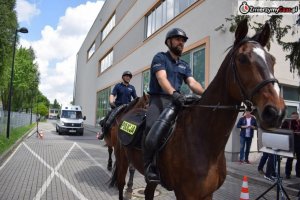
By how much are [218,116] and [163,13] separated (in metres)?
19.8

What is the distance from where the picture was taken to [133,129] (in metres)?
4.69

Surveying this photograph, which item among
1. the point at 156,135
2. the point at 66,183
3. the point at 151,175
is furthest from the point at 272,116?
the point at 66,183

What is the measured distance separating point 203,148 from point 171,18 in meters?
18.0

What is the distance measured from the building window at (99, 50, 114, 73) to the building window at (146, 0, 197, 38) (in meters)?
15.8

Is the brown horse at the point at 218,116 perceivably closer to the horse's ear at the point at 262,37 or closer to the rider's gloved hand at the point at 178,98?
the horse's ear at the point at 262,37

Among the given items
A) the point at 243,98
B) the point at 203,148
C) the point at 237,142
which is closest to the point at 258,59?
the point at 243,98

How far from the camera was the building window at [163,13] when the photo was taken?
19373mm

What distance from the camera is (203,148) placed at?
3.55 m

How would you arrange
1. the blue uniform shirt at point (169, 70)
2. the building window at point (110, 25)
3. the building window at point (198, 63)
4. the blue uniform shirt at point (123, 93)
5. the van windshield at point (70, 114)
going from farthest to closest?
the building window at point (110, 25), the van windshield at point (70, 114), the building window at point (198, 63), the blue uniform shirt at point (123, 93), the blue uniform shirt at point (169, 70)

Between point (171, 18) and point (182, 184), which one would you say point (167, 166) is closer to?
point (182, 184)

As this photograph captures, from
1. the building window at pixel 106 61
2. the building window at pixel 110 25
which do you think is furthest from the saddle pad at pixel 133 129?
the building window at pixel 110 25

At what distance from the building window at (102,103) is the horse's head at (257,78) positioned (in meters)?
37.2

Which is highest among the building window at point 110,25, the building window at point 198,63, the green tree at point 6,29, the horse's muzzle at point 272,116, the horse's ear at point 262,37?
the building window at point 110,25

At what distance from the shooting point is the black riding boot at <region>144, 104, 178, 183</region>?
3.87m
